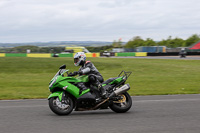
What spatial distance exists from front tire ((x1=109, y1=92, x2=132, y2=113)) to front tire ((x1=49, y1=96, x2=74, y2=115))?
1025mm

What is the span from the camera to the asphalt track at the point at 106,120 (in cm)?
546

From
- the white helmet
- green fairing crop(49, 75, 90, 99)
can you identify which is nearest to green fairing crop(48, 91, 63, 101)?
green fairing crop(49, 75, 90, 99)

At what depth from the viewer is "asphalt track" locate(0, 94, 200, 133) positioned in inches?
215

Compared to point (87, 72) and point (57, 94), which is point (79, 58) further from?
point (57, 94)

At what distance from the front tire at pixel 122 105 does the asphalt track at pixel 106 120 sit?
126mm

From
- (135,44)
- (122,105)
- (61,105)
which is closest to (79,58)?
(61,105)

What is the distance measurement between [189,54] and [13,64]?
32.6 metres

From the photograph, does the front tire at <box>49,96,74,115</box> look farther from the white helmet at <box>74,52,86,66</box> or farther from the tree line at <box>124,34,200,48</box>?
the tree line at <box>124,34,200,48</box>

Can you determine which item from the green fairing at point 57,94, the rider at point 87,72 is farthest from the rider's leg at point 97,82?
the green fairing at point 57,94

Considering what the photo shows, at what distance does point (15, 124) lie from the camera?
590 cm

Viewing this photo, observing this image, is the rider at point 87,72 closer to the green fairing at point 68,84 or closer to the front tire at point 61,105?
the green fairing at point 68,84

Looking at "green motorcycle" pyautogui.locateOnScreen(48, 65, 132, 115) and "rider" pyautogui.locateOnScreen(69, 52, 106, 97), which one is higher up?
"rider" pyautogui.locateOnScreen(69, 52, 106, 97)

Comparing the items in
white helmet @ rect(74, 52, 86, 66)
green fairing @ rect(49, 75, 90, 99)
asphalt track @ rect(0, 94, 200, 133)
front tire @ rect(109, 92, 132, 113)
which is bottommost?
asphalt track @ rect(0, 94, 200, 133)

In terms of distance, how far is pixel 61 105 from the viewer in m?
6.72
